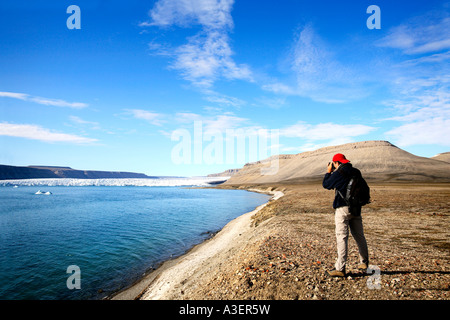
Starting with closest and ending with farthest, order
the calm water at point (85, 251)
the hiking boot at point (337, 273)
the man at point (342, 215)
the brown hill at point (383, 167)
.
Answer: the man at point (342, 215) → the hiking boot at point (337, 273) → the calm water at point (85, 251) → the brown hill at point (383, 167)

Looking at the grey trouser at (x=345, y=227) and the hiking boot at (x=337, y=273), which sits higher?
the grey trouser at (x=345, y=227)

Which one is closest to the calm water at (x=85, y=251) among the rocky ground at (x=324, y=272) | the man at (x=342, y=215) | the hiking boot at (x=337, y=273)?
the rocky ground at (x=324, y=272)

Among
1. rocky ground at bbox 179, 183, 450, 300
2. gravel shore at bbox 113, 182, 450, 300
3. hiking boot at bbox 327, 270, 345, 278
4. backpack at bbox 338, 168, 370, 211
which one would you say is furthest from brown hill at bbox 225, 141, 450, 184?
backpack at bbox 338, 168, 370, 211

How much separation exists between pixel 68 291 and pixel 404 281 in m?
14.3

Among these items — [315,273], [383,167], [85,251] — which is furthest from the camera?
[383,167]

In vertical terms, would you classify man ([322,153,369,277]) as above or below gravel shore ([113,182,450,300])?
above

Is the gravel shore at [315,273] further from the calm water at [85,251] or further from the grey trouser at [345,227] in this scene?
the calm water at [85,251]

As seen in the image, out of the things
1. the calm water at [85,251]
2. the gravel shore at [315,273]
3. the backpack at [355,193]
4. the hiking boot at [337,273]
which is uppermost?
the backpack at [355,193]

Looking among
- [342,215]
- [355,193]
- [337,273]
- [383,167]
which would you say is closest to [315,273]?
[337,273]

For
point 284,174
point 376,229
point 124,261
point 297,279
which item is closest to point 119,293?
point 124,261

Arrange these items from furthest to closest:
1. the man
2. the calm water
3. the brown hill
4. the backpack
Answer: the brown hill < the calm water < the man < the backpack

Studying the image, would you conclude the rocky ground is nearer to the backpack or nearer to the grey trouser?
the grey trouser

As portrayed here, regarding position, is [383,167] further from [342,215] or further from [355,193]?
[355,193]

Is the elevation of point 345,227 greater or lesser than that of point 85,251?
greater
